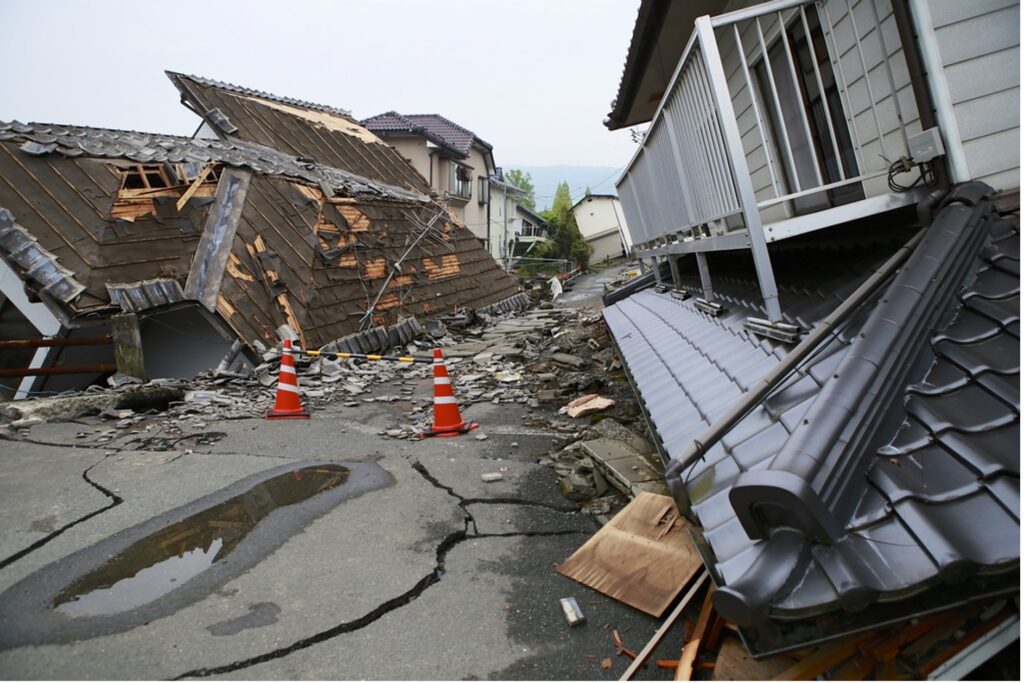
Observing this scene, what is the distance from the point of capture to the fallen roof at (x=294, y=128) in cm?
1552

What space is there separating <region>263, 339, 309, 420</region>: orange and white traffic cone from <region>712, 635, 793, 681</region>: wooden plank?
600 centimetres

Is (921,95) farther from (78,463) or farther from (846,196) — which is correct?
(78,463)

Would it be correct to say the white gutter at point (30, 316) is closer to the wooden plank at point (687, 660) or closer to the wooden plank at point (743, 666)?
the wooden plank at point (687, 660)

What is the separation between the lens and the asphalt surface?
2680mm

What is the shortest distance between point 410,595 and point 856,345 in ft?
8.42

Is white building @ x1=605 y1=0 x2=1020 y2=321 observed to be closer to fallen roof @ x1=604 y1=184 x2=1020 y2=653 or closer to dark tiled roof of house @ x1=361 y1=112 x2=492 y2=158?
→ fallen roof @ x1=604 y1=184 x2=1020 y2=653

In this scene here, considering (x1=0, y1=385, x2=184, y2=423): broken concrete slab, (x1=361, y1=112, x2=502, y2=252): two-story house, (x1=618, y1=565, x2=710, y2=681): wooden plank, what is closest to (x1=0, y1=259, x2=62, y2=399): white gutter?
(x1=0, y1=385, x2=184, y2=423): broken concrete slab

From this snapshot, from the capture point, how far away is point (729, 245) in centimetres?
352

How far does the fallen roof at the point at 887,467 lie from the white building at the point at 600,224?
46733mm

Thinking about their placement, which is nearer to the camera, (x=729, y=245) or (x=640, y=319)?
(x=729, y=245)

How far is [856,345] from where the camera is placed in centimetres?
213

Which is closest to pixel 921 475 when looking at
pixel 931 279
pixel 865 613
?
pixel 865 613

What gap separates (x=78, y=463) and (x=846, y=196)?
723cm

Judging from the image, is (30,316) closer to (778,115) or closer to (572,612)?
(572,612)
